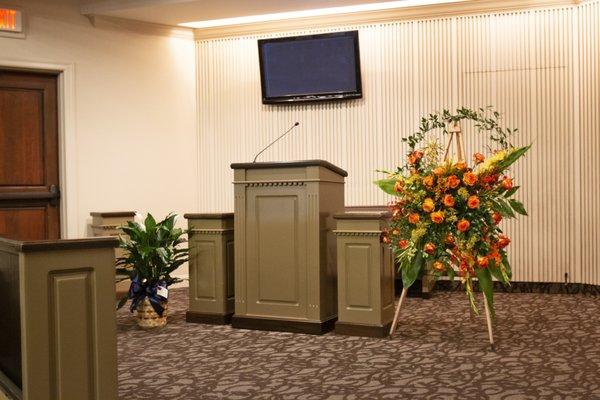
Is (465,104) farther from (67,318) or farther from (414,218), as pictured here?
(67,318)

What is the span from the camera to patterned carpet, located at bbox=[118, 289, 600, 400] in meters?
4.09

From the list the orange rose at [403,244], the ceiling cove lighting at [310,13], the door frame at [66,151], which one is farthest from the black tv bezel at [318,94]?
the orange rose at [403,244]

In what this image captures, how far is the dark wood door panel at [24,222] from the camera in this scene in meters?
7.80

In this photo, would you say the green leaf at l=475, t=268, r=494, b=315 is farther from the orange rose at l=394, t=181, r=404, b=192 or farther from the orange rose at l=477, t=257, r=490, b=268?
the orange rose at l=394, t=181, r=404, b=192

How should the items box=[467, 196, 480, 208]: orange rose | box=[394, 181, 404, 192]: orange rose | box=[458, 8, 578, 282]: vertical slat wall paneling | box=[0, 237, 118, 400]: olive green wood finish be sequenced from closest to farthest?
box=[0, 237, 118, 400]: olive green wood finish < box=[467, 196, 480, 208]: orange rose < box=[394, 181, 404, 192]: orange rose < box=[458, 8, 578, 282]: vertical slat wall paneling

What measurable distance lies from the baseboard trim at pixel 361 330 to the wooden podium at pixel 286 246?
130 millimetres

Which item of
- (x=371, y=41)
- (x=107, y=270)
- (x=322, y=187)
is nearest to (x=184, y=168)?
(x=371, y=41)

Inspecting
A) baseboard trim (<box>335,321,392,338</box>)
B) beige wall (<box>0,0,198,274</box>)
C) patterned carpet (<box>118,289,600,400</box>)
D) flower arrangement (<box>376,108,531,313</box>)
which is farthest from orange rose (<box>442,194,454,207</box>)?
beige wall (<box>0,0,198,274</box>)

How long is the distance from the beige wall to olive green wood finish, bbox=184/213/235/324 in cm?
250

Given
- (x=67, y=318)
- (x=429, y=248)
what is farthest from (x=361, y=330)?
(x=67, y=318)

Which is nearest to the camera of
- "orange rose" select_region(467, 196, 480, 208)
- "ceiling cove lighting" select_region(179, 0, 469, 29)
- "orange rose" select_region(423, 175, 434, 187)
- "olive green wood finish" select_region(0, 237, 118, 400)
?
"olive green wood finish" select_region(0, 237, 118, 400)

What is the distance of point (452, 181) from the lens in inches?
200

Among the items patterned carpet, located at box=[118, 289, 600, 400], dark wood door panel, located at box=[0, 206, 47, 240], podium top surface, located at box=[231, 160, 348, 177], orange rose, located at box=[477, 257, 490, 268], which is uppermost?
podium top surface, located at box=[231, 160, 348, 177]

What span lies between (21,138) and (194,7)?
2.44m
